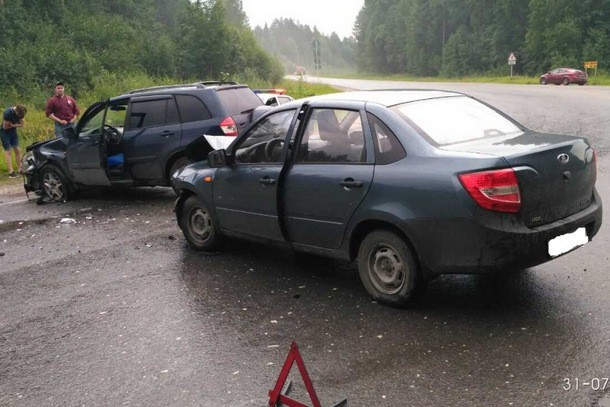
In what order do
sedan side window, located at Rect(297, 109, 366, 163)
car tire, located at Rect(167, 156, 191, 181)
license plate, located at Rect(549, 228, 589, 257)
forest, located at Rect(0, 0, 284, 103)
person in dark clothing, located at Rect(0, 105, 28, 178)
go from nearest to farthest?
license plate, located at Rect(549, 228, 589, 257) < sedan side window, located at Rect(297, 109, 366, 163) < car tire, located at Rect(167, 156, 191, 181) < person in dark clothing, located at Rect(0, 105, 28, 178) < forest, located at Rect(0, 0, 284, 103)

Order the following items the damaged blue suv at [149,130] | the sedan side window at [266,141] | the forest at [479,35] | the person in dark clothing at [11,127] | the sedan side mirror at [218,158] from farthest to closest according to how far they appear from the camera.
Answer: the forest at [479,35]
the person in dark clothing at [11,127]
the damaged blue suv at [149,130]
the sedan side mirror at [218,158]
the sedan side window at [266,141]

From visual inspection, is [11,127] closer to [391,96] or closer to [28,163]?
[28,163]

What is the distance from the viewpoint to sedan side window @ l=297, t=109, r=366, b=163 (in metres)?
5.08

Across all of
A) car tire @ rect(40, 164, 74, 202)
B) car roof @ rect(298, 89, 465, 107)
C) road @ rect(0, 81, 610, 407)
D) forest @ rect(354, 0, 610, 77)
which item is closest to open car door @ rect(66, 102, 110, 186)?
car tire @ rect(40, 164, 74, 202)

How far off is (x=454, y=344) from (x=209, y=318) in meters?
1.99

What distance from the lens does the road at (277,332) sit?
3711 mm

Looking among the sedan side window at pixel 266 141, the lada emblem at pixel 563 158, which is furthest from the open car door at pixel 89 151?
the lada emblem at pixel 563 158

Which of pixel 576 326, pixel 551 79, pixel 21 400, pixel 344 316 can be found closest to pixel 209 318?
pixel 344 316

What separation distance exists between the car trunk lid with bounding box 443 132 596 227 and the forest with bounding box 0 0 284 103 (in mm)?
29842

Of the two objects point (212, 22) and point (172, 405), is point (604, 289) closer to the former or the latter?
point (172, 405)

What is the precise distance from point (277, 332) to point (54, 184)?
7879 mm

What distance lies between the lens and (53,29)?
4494 cm

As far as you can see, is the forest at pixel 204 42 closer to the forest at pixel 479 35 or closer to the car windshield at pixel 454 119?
the forest at pixel 479 35

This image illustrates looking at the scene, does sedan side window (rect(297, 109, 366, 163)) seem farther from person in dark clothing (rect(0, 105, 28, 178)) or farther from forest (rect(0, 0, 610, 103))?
forest (rect(0, 0, 610, 103))
